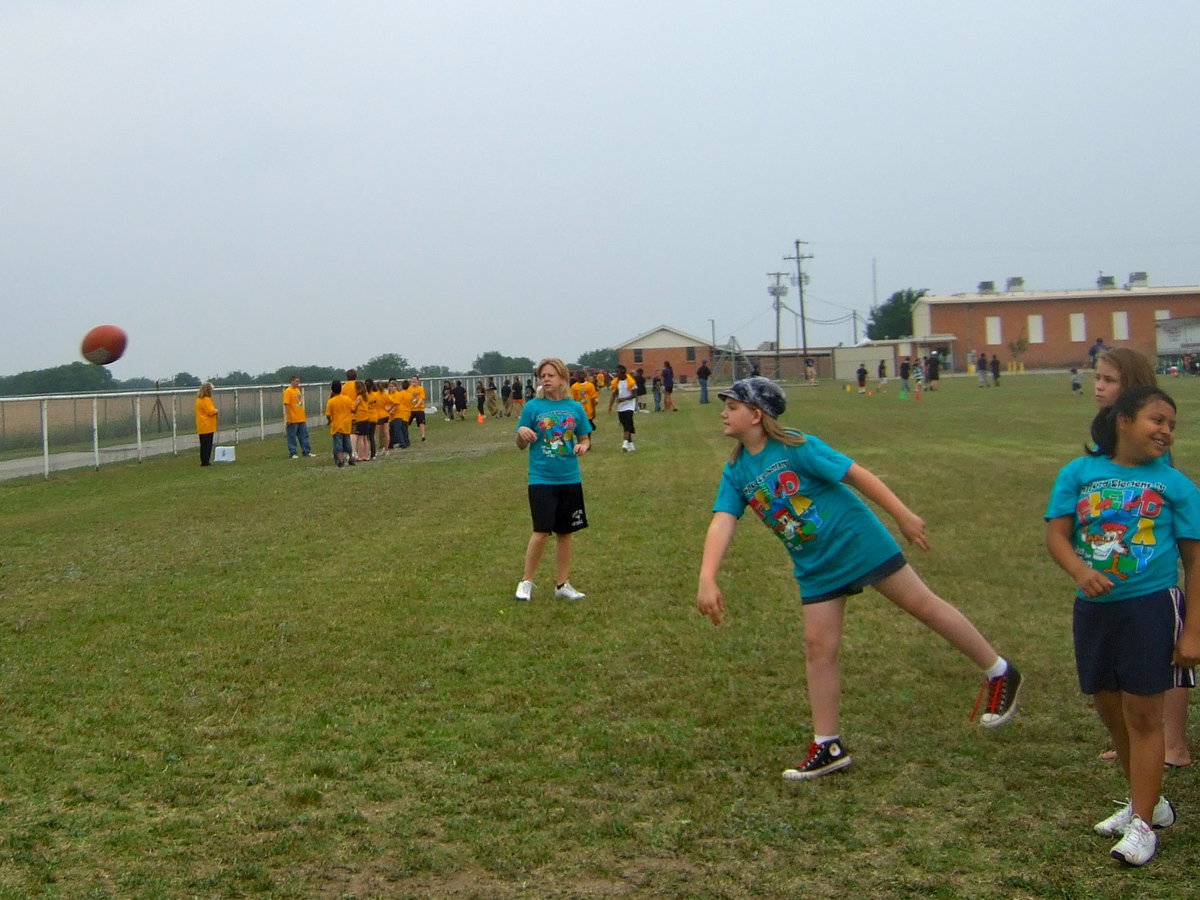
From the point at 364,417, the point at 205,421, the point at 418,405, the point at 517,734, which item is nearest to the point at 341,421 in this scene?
the point at 364,417

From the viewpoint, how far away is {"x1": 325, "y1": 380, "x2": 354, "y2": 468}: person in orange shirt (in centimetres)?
2405

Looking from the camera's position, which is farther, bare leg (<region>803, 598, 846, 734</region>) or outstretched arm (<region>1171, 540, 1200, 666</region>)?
bare leg (<region>803, 598, 846, 734</region>)

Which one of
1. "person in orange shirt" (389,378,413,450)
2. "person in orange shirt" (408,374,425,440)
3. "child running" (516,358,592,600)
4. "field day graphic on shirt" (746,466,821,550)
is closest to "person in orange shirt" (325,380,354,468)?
"person in orange shirt" (389,378,413,450)

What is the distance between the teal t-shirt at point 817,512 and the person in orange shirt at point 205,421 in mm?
22883

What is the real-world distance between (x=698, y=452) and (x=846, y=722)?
1793 cm

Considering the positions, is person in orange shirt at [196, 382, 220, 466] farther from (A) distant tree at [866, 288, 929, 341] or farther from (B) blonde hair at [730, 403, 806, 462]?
(A) distant tree at [866, 288, 929, 341]

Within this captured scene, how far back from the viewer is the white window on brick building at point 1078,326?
319 feet

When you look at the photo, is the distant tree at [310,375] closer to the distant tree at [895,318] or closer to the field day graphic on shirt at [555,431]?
the field day graphic on shirt at [555,431]

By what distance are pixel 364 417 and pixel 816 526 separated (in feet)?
67.5

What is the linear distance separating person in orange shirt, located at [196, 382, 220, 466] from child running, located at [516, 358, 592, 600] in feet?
61.5

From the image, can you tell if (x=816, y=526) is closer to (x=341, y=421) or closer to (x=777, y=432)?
(x=777, y=432)

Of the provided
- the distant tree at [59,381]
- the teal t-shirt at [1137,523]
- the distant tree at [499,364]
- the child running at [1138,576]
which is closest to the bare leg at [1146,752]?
the child running at [1138,576]

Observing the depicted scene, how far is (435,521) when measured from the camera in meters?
14.9

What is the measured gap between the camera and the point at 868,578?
18.1 feet
